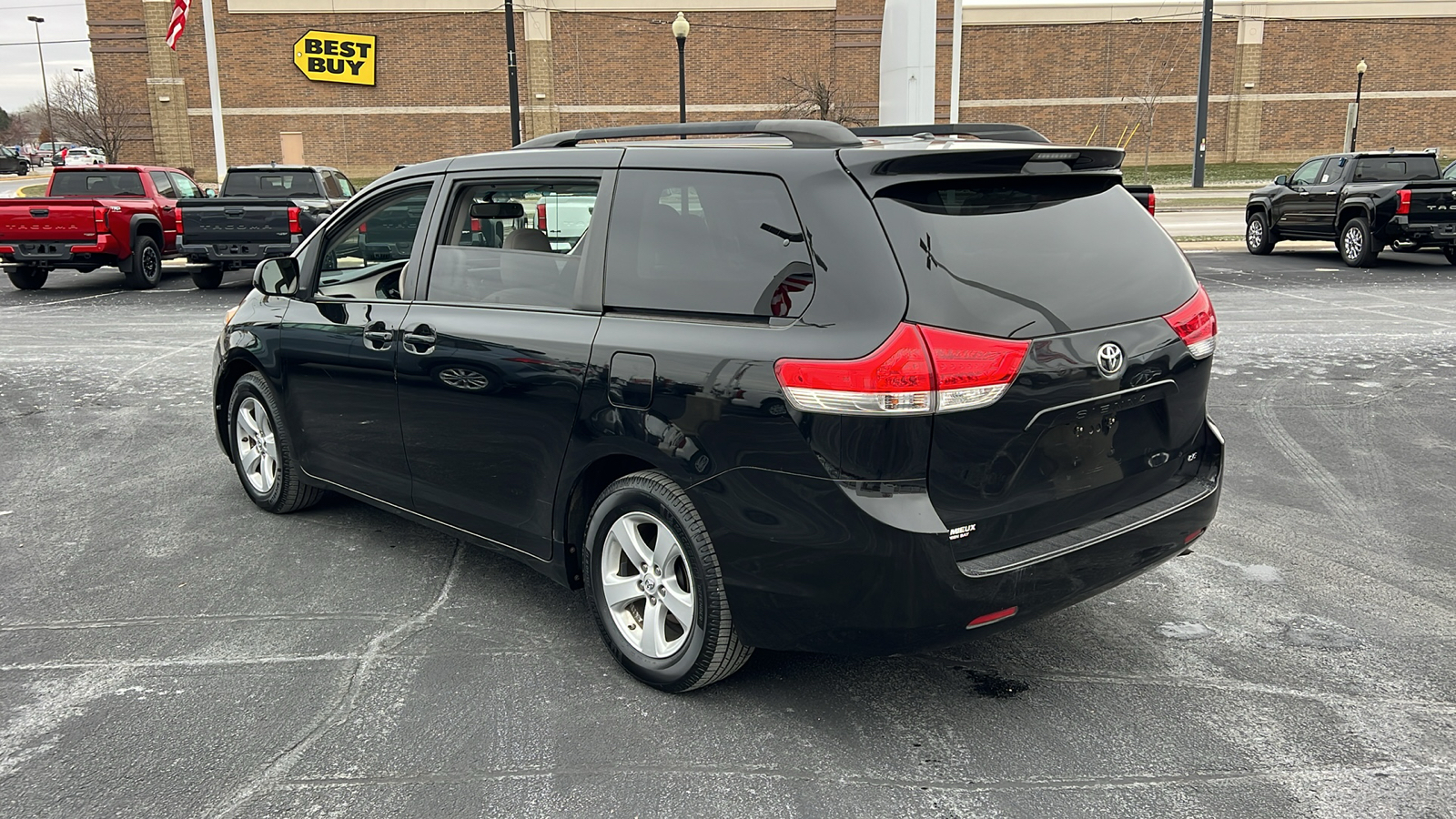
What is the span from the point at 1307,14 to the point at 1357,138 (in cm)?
619

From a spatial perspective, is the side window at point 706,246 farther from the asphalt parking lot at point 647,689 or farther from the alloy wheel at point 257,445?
the alloy wheel at point 257,445

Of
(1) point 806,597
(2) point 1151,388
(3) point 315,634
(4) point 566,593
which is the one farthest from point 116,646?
(2) point 1151,388

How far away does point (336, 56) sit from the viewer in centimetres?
4553

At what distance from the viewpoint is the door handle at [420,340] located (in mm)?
4340

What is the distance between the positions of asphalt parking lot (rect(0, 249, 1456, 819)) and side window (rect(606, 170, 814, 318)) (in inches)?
50.8

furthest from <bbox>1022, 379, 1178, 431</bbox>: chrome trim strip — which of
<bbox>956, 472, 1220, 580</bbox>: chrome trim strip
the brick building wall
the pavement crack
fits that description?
the brick building wall

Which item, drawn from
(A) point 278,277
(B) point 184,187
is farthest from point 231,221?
(A) point 278,277

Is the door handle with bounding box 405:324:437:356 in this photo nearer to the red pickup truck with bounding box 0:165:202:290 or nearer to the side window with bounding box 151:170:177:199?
the red pickup truck with bounding box 0:165:202:290

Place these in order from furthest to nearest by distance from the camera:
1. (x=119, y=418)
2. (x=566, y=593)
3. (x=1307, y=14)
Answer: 1. (x=1307, y=14)
2. (x=119, y=418)
3. (x=566, y=593)

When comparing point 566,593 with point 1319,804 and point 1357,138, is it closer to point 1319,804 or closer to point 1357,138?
point 1319,804

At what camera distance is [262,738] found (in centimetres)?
342

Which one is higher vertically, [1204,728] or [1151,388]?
[1151,388]

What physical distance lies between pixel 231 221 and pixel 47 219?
8.02 feet

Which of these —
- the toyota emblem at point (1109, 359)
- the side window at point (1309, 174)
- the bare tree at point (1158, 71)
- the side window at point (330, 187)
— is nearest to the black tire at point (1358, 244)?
the side window at point (1309, 174)
